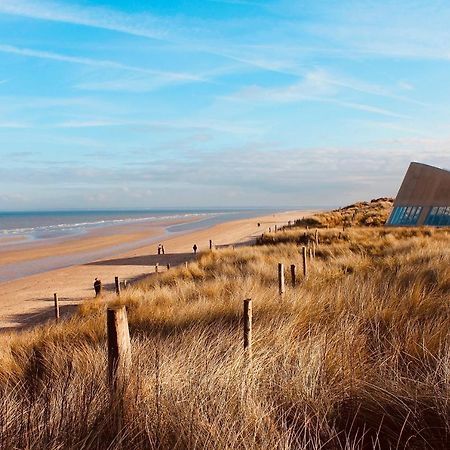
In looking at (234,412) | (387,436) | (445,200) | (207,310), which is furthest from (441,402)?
(445,200)

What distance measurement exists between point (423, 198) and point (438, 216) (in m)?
2.01

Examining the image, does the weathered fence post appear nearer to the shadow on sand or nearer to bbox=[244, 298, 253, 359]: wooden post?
bbox=[244, 298, 253, 359]: wooden post

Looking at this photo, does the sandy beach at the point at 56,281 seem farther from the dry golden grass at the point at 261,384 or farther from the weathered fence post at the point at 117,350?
the weathered fence post at the point at 117,350

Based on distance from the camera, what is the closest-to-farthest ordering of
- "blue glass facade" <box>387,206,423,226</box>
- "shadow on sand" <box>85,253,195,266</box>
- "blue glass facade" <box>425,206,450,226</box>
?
"shadow on sand" <box>85,253,195,266</box> → "blue glass facade" <box>425,206,450,226</box> → "blue glass facade" <box>387,206,423,226</box>

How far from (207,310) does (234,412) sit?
13.0 feet

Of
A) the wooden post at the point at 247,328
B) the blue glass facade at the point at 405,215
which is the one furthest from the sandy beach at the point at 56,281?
the blue glass facade at the point at 405,215

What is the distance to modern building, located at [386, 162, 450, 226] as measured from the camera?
1296 inches

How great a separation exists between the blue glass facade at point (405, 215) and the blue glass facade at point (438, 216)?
94 cm

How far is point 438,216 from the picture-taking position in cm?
3291

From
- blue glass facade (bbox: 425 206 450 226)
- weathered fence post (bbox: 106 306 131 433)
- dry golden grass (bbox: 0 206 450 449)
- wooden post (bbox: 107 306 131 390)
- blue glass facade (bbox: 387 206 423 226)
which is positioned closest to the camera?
dry golden grass (bbox: 0 206 450 449)

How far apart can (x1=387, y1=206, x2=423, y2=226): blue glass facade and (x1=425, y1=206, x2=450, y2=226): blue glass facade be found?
0.94 meters

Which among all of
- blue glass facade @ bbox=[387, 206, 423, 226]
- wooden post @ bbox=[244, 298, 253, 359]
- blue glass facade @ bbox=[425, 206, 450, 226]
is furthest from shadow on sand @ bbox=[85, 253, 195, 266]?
wooden post @ bbox=[244, 298, 253, 359]

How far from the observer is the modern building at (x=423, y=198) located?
32906mm

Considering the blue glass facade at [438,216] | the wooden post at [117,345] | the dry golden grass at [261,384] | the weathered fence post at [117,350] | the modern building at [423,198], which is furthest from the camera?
the modern building at [423,198]
